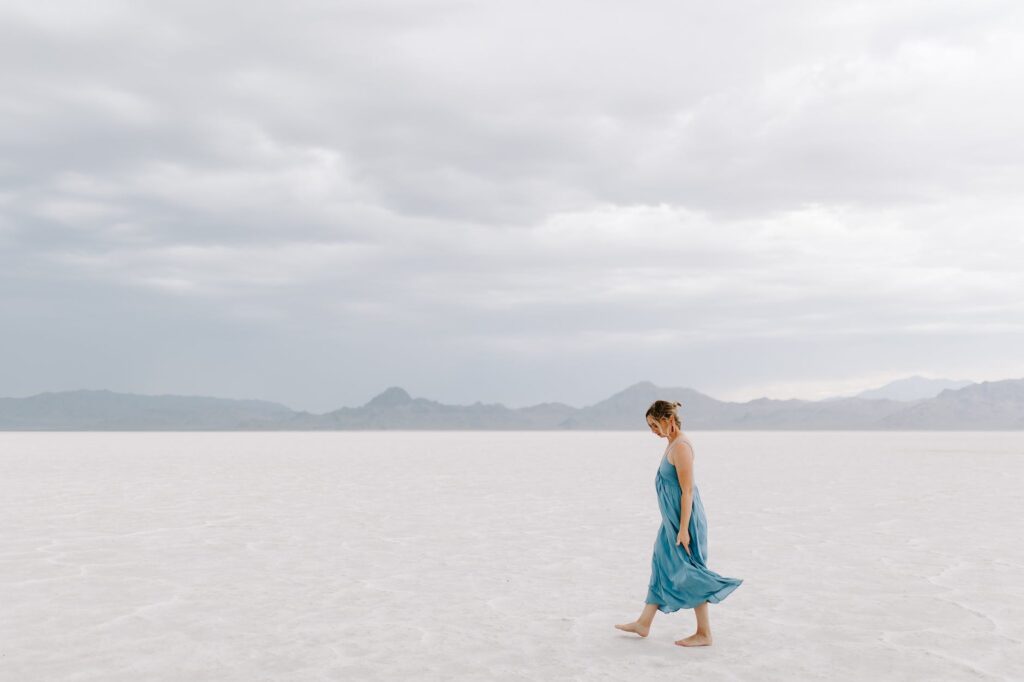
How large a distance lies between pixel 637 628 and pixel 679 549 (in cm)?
58

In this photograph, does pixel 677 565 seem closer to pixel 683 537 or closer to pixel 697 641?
pixel 683 537

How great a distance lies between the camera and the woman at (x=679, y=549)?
582 cm

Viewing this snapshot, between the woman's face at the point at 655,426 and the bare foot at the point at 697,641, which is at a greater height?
the woman's face at the point at 655,426

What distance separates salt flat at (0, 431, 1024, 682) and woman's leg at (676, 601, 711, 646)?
0.11 metres

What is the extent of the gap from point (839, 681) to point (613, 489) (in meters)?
13.2

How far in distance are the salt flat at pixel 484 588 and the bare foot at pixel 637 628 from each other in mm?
95

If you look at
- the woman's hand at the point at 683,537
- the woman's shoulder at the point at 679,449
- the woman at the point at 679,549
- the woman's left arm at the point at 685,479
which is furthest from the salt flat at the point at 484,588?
the woman's shoulder at the point at 679,449

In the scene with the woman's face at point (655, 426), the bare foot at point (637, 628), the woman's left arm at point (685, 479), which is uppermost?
the woman's face at point (655, 426)

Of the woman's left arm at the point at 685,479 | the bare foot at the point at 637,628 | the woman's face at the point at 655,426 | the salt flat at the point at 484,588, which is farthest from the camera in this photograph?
the bare foot at the point at 637,628

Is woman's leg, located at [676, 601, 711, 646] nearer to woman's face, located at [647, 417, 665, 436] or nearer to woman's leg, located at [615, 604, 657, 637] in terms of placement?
woman's leg, located at [615, 604, 657, 637]

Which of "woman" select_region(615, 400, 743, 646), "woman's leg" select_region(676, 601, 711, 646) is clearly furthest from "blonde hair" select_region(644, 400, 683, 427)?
"woman's leg" select_region(676, 601, 711, 646)

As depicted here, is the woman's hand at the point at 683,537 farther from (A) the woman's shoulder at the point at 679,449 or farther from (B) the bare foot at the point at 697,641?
(B) the bare foot at the point at 697,641

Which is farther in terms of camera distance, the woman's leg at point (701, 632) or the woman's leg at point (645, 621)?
the woman's leg at point (645, 621)

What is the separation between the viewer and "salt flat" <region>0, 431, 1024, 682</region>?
219 inches
